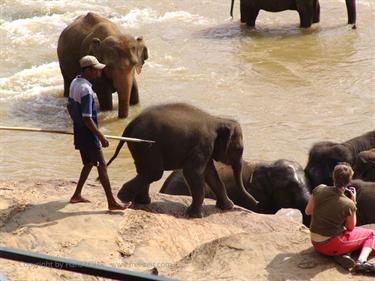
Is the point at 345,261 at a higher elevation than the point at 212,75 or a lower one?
higher

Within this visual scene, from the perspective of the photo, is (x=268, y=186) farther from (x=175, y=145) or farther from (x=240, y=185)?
(x=175, y=145)

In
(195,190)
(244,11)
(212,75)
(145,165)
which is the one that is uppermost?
(145,165)

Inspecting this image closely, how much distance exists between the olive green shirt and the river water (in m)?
4.13

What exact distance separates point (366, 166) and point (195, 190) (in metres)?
2.21

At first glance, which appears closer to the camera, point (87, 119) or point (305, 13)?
point (87, 119)

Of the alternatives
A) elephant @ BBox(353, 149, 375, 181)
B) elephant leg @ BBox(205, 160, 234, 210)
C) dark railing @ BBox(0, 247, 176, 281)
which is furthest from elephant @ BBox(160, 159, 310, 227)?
dark railing @ BBox(0, 247, 176, 281)

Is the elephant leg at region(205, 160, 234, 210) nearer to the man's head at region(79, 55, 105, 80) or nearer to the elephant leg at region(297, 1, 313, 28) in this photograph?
the man's head at region(79, 55, 105, 80)

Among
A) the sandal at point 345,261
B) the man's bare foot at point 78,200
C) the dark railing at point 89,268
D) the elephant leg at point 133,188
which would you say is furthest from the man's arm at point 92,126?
the dark railing at point 89,268

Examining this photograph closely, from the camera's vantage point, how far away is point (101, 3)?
2273 cm

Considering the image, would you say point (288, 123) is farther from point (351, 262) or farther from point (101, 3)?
point (101, 3)

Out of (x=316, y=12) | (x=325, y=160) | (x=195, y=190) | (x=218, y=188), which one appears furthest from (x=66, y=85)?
(x=316, y=12)

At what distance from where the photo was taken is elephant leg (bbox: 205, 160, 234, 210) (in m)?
8.21

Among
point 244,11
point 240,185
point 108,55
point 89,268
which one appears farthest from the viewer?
point 244,11

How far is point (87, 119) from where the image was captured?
6.93m
